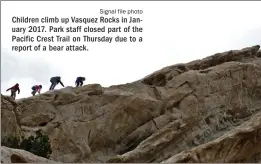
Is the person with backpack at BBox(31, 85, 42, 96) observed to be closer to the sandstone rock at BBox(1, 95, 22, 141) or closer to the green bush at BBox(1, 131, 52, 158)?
the sandstone rock at BBox(1, 95, 22, 141)

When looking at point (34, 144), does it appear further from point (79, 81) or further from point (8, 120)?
point (79, 81)

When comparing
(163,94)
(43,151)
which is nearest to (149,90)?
(163,94)

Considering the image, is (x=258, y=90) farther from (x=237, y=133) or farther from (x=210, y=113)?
(x=237, y=133)

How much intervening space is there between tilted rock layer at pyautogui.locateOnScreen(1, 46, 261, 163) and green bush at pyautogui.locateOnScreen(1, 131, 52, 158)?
117 cm

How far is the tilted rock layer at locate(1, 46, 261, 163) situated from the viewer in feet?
120

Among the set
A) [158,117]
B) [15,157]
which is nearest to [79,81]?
[158,117]

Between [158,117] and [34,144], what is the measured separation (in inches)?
452

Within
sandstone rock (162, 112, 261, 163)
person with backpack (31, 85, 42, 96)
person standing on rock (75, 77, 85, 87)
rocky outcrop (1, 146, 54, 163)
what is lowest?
sandstone rock (162, 112, 261, 163)

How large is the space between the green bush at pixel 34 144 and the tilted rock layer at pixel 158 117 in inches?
46.0

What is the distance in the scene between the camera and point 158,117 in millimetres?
41219

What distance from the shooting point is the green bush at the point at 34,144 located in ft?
109

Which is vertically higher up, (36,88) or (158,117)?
(36,88)

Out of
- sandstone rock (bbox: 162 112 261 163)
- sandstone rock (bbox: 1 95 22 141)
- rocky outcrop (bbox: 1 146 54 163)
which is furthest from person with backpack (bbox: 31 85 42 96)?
rocky outcrop (bbox: 1 146 54 163)

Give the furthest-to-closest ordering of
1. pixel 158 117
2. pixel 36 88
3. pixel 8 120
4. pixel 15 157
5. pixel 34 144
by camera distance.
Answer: pixel 158 117
pixel 36 88
pixel 8 120
pixel 34 144
pixel 15 157
